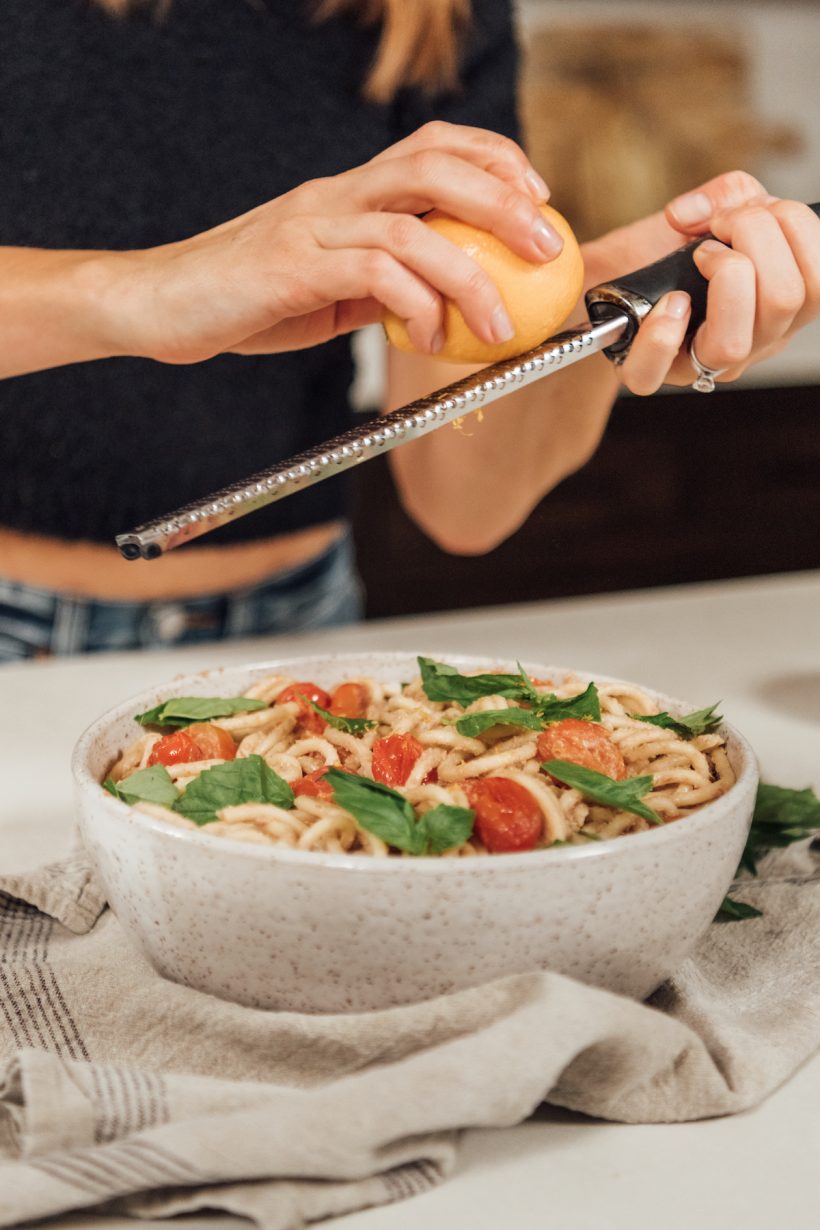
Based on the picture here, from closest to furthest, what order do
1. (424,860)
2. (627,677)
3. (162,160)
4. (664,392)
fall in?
(424,860), (627,677), (162,160), (664,392)

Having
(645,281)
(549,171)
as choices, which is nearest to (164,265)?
(645,281)

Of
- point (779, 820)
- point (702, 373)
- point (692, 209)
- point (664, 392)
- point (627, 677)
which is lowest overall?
point (664, 392)

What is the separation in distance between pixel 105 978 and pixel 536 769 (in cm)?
29

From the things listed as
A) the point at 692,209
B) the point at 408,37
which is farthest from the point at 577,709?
the point at 408,37

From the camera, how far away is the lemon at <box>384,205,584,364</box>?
2.87 ft

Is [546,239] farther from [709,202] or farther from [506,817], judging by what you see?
[506,817]

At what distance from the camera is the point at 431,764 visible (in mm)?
805

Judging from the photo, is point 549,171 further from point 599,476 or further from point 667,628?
point 667,628

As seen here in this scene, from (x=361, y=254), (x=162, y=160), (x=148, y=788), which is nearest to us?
(x=148, y=788)

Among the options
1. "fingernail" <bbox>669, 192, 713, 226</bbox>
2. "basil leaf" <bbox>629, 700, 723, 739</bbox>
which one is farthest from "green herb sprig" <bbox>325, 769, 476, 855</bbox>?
"fingernail" <bbox>669, 192, 713, 226</bbox>

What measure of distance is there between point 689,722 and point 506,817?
0.21 meters

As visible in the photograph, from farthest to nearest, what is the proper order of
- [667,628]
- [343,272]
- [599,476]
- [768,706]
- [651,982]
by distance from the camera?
[599,476] → [667,628] → [768,706] → [343,272] → [651,982]

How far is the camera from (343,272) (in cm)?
88

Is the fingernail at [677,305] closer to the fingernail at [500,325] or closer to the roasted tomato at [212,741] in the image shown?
the fingernail at [500,325]
